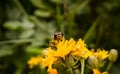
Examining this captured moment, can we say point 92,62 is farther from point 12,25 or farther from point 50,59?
point 12,25

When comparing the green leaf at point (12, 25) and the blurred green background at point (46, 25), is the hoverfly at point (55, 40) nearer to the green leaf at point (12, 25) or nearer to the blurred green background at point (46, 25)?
the blurred green background at point (46, 25)

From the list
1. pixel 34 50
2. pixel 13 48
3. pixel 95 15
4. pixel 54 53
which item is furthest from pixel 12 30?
pixel 54 53

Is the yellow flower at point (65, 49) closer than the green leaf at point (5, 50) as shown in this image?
Yes

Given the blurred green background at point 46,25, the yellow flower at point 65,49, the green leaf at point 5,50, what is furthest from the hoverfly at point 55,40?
the green leaf at point 5,50

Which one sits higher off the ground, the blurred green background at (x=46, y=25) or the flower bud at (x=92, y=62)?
the blurred green background at (x=46, y=25)

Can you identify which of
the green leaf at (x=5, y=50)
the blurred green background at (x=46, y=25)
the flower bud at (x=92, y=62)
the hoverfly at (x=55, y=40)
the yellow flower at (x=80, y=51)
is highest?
the blurred green background at (x=46, y=25)

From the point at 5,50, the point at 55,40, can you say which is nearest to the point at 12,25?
the point at 5,50

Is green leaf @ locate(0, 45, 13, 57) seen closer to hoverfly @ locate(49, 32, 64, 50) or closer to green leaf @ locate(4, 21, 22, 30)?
green leaf @ locate(4, 21, 22, 30)

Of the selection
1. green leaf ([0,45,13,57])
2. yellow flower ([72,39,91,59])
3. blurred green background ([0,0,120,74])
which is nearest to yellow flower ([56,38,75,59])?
yellow flower ([72,39,91,59])
